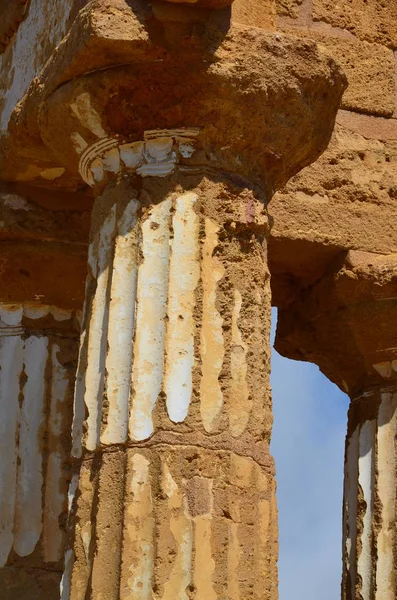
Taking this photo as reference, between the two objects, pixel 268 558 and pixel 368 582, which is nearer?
pixel 268 558

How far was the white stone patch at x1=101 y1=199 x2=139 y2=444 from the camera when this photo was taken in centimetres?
668

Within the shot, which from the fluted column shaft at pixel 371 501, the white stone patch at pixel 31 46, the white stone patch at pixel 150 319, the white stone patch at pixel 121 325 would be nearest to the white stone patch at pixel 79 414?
the white stone patch at pixel 121 325

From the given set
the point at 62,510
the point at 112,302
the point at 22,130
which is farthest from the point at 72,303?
the point at 112,302

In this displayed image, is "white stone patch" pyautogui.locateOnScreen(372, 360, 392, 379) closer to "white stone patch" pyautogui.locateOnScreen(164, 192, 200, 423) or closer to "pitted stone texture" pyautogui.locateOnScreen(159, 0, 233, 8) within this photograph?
"white stone patch" pyautogui.locateOnScreen(164, 192, 200, 423)

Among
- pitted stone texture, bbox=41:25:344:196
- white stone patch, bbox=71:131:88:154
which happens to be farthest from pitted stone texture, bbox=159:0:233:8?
white stone patch, bbox=71:131:88:154

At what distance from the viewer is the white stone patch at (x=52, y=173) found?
8.52 metres

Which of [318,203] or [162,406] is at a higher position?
[318,203]

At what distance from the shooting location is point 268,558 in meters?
6.65

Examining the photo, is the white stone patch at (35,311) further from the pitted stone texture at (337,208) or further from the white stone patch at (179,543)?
the white stone patch at (179,543)

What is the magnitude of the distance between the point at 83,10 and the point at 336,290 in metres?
3.45

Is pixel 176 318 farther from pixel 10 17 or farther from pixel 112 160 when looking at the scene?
pixel 10 17

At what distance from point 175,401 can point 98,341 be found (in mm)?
578

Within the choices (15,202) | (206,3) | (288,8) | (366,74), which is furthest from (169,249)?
(366,74)

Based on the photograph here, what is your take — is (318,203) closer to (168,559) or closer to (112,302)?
(112,302)
